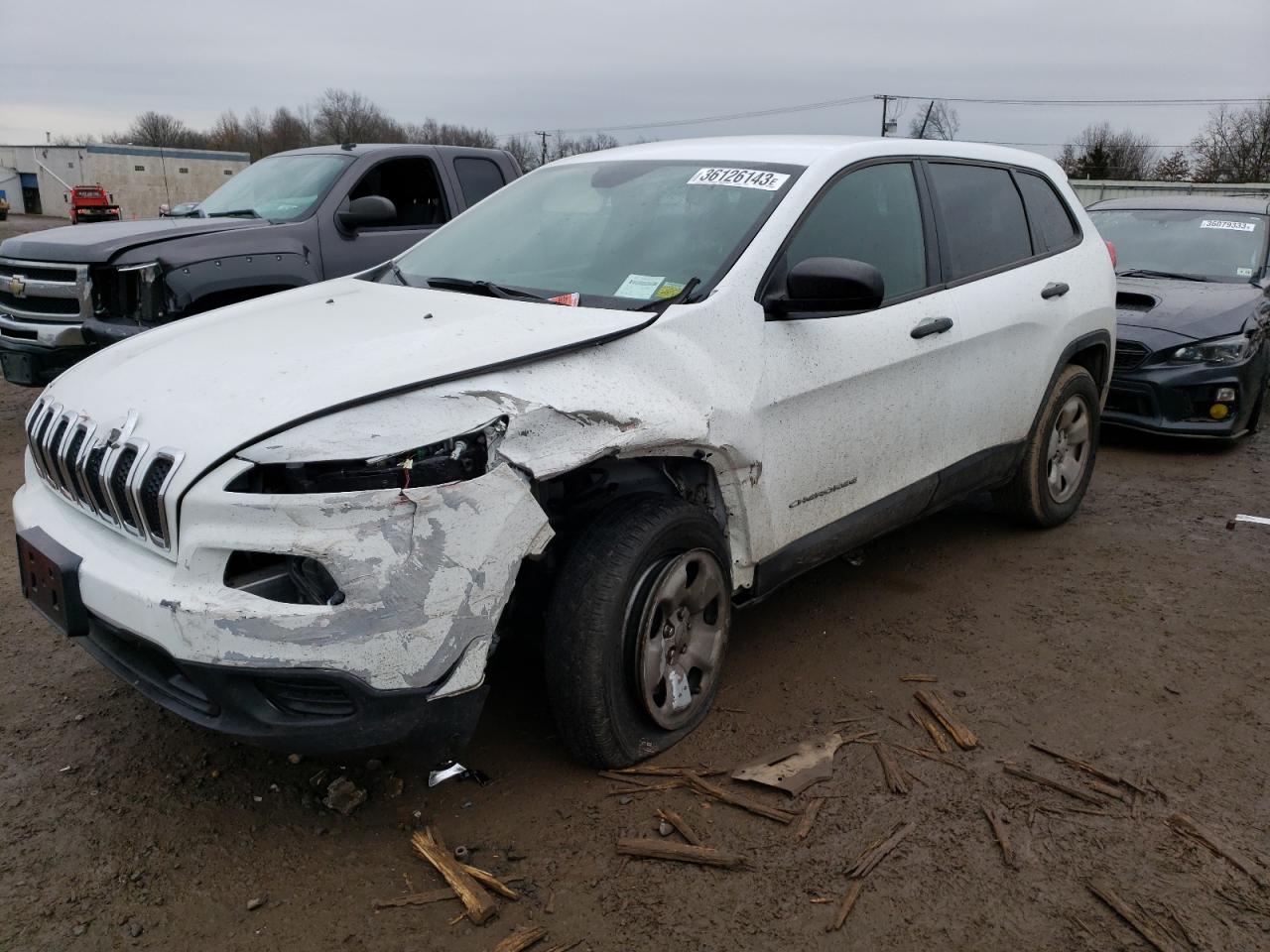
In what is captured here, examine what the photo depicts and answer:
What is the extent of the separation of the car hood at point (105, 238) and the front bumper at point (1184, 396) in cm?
595

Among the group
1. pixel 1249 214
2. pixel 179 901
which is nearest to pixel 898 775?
pixel 179 901

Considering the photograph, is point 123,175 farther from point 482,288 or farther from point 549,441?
point 549,441

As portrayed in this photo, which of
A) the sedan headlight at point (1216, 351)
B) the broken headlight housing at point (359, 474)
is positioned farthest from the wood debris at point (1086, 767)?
the sedan headlight at point (1216, 351)

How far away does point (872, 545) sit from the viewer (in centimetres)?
499

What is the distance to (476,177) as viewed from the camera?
774 centimetres

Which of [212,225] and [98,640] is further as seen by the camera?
[212,225]

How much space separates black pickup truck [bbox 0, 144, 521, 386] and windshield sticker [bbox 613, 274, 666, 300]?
369 centimetres

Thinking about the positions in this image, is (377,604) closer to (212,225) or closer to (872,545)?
(872,545)

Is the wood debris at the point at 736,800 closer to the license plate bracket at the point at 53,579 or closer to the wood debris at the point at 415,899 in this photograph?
the wood debris at the point at 415,899

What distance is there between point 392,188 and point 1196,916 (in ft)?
22.3

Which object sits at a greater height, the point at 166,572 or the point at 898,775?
the point at 166,572

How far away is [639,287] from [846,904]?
6.11 ft

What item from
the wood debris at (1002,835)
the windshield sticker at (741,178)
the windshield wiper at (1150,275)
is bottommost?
the wood debris at (1002,835)

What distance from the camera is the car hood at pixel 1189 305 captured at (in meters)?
6.79
